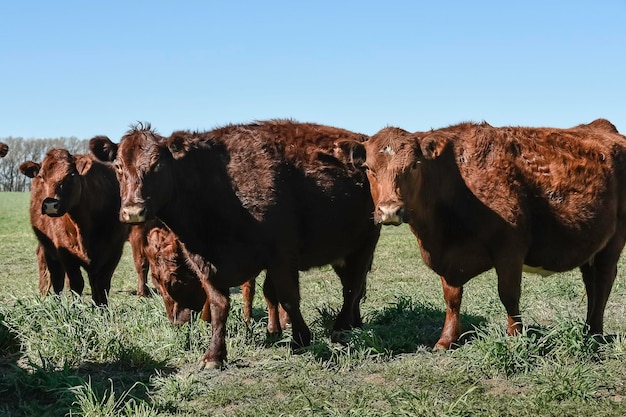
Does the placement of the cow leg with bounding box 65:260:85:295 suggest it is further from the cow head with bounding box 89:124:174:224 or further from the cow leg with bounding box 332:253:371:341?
the cow leg with bounding box 332:253:371:341

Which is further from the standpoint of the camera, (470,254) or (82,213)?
(82,213)

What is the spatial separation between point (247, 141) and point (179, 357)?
2.25 metres

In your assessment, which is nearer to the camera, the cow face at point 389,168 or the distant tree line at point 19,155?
the cow face at point 389,168

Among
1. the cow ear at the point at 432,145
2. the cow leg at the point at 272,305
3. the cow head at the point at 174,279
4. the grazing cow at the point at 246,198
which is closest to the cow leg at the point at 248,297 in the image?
the cow head at the point at 174,279

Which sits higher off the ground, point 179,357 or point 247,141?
point 247,141

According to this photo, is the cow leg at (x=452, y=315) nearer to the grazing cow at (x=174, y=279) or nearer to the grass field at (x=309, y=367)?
the grass field at (x=309, y=367)

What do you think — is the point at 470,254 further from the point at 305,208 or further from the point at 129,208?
the point at 129,208

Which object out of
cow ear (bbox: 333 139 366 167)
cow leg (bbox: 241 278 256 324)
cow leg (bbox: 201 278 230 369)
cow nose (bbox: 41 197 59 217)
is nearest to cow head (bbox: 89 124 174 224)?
cow leg (bbox: 201 278 230 369)

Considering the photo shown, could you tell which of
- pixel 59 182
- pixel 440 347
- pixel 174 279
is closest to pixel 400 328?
pixel 440 347

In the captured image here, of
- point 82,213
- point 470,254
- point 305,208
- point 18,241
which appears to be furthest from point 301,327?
point 18,241

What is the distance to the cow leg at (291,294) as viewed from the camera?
22.8 feet

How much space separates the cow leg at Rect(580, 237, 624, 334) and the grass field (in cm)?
29

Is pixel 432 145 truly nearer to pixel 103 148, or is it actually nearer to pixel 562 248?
pixel 562 248

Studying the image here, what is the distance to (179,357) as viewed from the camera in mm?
6828
